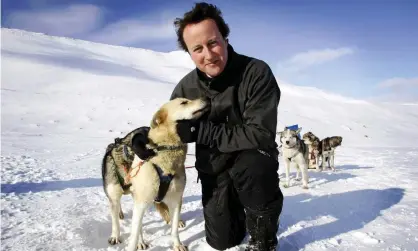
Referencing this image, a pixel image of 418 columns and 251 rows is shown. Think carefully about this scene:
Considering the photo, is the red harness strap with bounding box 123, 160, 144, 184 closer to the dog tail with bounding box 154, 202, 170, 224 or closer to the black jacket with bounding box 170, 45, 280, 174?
the dog tail with bounding box 154, 202, 170, 224

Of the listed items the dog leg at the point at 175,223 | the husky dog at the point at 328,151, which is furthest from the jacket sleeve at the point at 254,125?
the husky dog at the point at 328,151

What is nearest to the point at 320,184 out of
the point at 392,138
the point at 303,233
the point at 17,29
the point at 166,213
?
the point at 303,233

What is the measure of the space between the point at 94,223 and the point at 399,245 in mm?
3231

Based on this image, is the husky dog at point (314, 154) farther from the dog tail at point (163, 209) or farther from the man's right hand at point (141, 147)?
the man's right hand at point (141, 147)

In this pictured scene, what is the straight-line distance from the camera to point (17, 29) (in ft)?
149

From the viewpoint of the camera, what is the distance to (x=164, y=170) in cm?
292

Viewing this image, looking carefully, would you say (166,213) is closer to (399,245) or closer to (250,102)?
(250,102)

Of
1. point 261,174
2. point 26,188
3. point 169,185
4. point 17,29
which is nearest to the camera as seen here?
point 261,174

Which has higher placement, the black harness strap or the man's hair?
the man's hair

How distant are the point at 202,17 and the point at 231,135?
1.17 meters

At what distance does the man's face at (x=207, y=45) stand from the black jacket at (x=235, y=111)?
0.11 meters

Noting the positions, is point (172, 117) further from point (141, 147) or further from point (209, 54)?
point (209, 54)

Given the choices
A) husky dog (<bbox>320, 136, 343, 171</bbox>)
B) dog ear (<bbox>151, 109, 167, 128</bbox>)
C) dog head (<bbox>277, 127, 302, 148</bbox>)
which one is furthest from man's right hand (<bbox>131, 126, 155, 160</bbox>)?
husky dog (<bbox>320, 136, 343, 171</bbox>)

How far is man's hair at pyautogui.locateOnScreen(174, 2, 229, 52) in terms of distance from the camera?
3018 millimetres
